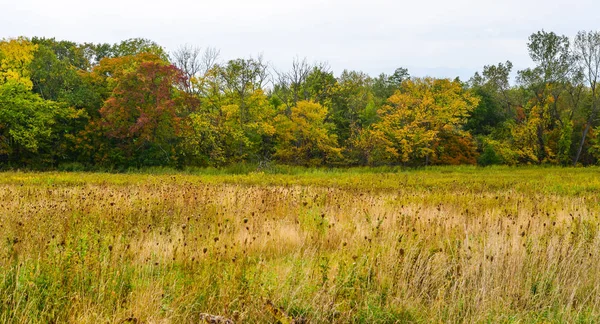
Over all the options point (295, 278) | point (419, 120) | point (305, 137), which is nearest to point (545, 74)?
point (419, 120)

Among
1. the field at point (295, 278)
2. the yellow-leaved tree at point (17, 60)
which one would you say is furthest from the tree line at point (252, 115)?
the field at point (295, 278)

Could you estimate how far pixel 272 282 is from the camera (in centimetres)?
446

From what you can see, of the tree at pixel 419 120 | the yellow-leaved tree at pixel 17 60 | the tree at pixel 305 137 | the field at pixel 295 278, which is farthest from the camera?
the tree at pixel 419 120

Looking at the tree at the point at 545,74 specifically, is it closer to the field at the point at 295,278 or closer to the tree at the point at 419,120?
the tree at the point at 419,120

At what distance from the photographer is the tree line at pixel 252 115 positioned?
104ft

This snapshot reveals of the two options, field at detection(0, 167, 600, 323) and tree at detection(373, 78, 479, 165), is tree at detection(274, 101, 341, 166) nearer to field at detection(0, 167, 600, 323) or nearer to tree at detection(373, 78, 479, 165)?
tree at detection(373, 78, 479, 165)

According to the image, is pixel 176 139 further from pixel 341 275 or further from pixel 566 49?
pixel 566 49

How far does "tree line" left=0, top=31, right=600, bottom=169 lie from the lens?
3166 cm

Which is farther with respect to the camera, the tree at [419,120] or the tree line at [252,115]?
the tree at [419,120]

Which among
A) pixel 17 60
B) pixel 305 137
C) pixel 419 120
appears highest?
pixel 17 60

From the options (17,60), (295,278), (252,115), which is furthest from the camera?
(252,115)

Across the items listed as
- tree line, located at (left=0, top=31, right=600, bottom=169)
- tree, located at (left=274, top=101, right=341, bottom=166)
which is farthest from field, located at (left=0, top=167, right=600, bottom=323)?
tree, located at (left=274, top=101, right=341, bottom=166)

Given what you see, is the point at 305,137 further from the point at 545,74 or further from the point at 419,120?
the point at 545,74

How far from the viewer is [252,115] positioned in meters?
38.6
